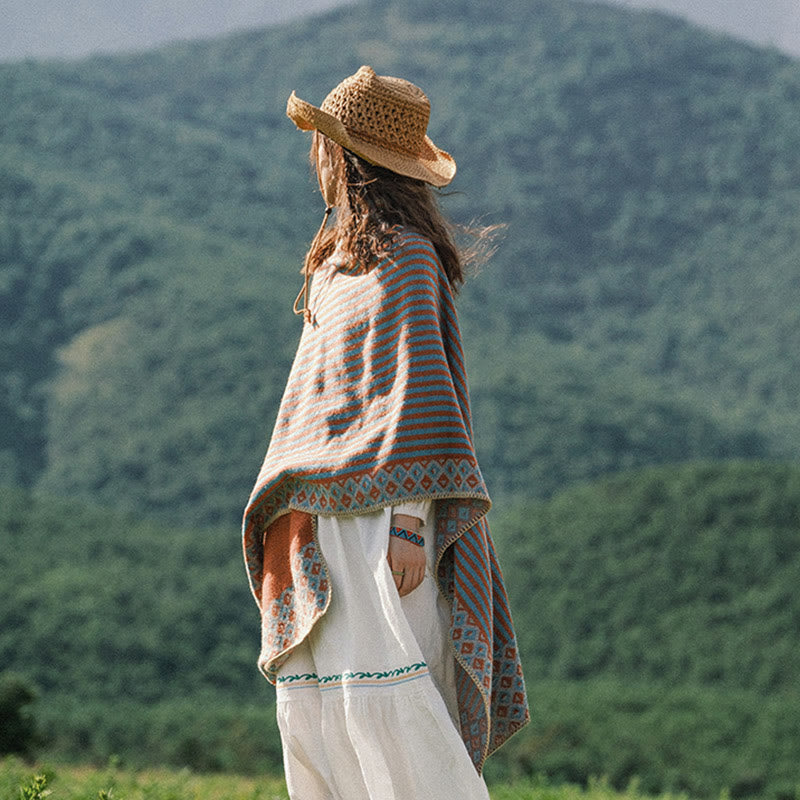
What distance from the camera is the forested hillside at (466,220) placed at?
13242mm

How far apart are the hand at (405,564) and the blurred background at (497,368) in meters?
1.12

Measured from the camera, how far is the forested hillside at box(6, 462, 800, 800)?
694 centimetres

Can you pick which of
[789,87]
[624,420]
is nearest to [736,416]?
[624,420]

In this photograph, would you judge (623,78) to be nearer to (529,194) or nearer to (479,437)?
(529,194)

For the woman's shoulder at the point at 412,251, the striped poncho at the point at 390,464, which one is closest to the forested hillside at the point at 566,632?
the striped poncho at the point at 390,464

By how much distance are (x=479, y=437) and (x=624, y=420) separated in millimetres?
1615

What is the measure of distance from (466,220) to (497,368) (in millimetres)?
6204

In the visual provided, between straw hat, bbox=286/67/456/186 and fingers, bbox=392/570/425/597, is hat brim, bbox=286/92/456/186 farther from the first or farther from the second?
fingers, bbox=392/570/425/597

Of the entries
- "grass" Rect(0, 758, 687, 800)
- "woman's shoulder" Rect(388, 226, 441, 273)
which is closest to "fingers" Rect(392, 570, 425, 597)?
"woman's shoulder" Rect(388, 226, 441, 273)

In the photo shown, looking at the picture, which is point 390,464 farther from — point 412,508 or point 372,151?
point 372,151

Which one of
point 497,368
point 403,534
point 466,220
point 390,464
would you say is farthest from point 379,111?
point 466,220

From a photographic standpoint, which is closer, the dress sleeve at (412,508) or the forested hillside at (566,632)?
the dress sleeve at (412,508)

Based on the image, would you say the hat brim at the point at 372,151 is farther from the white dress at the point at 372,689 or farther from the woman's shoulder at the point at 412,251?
the white dress at the point at 372,689

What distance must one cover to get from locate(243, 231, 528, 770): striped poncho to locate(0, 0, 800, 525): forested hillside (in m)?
10.1
